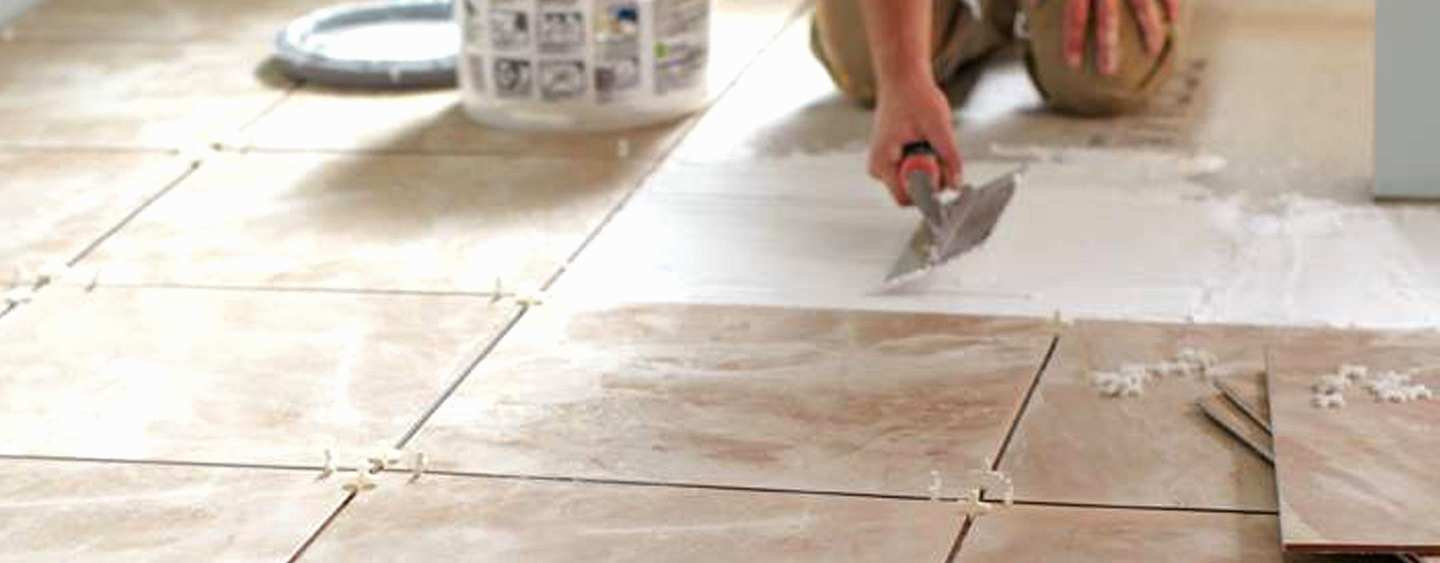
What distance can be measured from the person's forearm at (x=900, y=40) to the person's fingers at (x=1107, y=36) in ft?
1.27

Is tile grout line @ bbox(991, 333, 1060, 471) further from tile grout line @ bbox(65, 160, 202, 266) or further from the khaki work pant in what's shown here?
tile grout line @ bbox(65, 160, 202, 266)

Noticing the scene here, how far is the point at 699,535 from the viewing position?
1.64 m

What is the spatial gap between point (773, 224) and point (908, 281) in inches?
9.2

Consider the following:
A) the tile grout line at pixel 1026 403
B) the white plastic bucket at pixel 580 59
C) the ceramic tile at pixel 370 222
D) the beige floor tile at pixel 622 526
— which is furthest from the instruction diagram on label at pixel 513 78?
the beige floor tile at pixel 622 526

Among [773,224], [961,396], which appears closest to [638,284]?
[773,224]

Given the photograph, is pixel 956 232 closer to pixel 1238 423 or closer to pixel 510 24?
pixel 1238 423

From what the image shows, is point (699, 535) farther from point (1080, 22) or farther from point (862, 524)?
point (1080, 22)

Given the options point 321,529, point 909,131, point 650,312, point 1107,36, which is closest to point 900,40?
point 909,131

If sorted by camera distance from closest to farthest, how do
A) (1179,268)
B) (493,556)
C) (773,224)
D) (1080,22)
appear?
(493,556), (1179,268), (773,224), (1080,22)

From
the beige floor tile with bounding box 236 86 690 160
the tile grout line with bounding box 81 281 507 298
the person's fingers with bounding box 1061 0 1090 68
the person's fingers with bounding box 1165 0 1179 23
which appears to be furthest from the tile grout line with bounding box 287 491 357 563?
the person's fingers with bounding box 1165 0 1179 23

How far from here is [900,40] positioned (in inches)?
85.3

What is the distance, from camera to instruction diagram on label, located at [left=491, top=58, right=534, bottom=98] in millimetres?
2594

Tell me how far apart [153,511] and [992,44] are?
4.56 feet

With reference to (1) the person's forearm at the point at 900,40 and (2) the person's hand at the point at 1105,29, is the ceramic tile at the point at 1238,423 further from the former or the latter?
(2) the person's hand at the point at 1105,29
